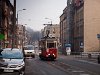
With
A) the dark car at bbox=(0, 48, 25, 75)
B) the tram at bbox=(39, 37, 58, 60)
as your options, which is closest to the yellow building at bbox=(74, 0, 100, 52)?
the tram at bbox=(39, 37, 58, 60)

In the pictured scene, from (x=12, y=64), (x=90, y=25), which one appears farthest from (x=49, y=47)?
(x=90, y=25)

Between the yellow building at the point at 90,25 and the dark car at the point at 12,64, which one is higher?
the yellow building at the point at 90,25

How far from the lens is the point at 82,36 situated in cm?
10225

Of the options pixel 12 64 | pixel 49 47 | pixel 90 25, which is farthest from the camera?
pixel 90 25

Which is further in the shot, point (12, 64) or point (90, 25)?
point (90, 25)

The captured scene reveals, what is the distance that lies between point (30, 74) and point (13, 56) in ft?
12.0

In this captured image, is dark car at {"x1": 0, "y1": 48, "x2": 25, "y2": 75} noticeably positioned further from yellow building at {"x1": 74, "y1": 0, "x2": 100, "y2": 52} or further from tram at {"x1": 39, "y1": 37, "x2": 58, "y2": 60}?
yellow building at {"x1": 74, "y1": 0, "x2": 100, "y2": 52}

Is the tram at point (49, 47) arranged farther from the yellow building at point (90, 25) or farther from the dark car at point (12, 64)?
the yellow building at point (90, 25)

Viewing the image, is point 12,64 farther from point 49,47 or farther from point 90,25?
point 90,25

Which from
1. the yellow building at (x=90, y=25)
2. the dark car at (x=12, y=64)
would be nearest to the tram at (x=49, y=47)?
the dark car at (x=12, y=64)

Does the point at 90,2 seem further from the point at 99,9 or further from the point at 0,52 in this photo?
the point at 0,52

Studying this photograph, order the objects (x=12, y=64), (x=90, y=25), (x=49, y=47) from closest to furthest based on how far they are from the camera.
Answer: (x=12, y=64), (x=49, y=47), (x=90, y=25)

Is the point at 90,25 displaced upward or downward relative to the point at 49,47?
upward

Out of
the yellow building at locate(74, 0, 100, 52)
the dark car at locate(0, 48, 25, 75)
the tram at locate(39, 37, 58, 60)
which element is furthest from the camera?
the yellow building at locate(74, 0, 100, 52)
